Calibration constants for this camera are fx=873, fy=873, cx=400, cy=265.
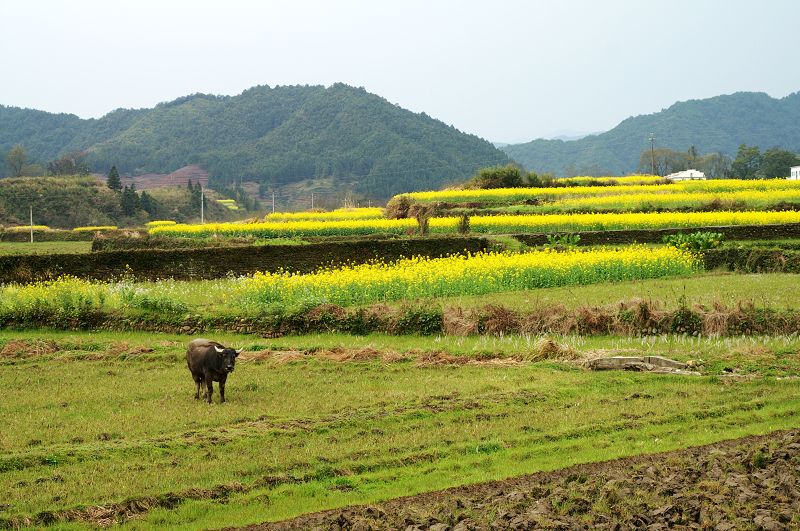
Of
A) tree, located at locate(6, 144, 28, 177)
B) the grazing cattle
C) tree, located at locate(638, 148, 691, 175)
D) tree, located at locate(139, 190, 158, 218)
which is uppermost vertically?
tree, located at locate(6, 144, 28, 177)

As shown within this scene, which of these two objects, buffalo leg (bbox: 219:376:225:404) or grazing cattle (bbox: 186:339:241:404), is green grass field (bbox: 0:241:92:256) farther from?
buffalo leg (bbox: 219:376:225:404)

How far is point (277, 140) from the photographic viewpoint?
126m

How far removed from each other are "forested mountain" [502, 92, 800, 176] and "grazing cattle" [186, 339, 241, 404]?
6424 inches

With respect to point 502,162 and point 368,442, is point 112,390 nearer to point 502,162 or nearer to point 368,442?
point 368,442

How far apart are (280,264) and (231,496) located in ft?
69.4

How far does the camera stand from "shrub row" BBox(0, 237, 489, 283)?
2739 cm

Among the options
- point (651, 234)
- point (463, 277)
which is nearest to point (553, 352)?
point (463, 277)

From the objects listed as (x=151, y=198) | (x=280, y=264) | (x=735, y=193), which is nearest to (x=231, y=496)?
(x=280, y=264)

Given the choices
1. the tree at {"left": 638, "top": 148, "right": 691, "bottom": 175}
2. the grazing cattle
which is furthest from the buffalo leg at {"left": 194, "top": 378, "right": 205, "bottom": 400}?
the tree at {"left": 638, "top": 148, "right": 691, "bottom": 175}

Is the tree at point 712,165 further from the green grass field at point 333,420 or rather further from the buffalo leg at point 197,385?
the buffalo leg at point 197,385

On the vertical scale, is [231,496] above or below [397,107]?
below

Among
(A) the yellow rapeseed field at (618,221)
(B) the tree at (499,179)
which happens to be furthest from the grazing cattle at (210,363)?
(B) the tree at (499,179)

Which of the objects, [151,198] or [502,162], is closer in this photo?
[151,198]

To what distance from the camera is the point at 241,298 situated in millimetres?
20688
